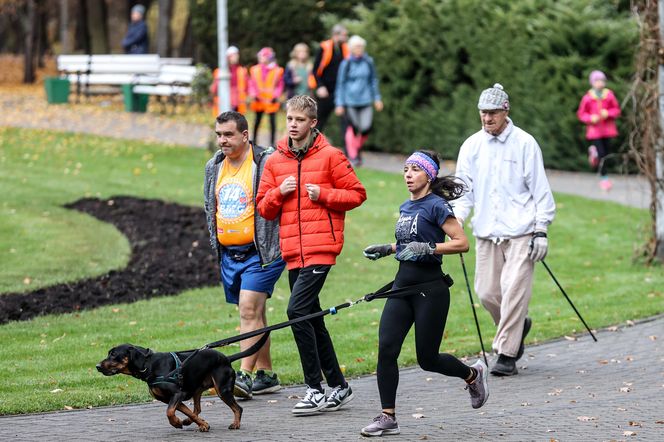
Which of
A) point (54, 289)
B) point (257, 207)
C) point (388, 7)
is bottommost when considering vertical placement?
point (54, 289)

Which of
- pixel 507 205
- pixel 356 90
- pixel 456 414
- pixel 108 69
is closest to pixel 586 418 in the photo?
pixel 456 414

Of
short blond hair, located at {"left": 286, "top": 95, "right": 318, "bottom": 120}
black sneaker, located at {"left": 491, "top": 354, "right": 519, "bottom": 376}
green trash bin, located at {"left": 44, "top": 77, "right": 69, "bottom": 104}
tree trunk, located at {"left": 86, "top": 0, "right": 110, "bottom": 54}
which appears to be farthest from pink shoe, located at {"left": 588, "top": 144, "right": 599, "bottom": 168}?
tree trunk, located at {"left": 86, "top": 0, "right": 110, "bottom": 54}

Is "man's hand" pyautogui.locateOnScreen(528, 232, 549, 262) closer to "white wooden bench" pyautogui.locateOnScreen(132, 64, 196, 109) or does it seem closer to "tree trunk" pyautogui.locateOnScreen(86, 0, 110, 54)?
"white wooden bench" pyautogui.locateOnScreen(132, 64, 196, 109)

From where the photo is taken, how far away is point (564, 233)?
16.5 meters

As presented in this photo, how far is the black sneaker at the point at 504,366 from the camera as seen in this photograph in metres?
9.26

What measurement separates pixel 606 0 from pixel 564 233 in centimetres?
578

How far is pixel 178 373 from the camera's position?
23.6 feet

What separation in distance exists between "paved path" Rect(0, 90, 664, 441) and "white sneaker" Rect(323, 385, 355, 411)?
1.8 inches

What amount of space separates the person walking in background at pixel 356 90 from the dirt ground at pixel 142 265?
4261mm

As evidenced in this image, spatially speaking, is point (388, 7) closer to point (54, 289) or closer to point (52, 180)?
point (52, 180)

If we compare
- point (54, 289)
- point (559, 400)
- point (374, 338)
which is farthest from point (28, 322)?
point (559, 400)

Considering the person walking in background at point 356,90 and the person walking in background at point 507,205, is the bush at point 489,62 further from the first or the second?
the person walking in background at point 507,205

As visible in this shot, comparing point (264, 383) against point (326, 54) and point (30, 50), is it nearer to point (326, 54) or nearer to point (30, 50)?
point (326, 54)

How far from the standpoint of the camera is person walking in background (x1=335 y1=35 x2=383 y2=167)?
68.9 feet
